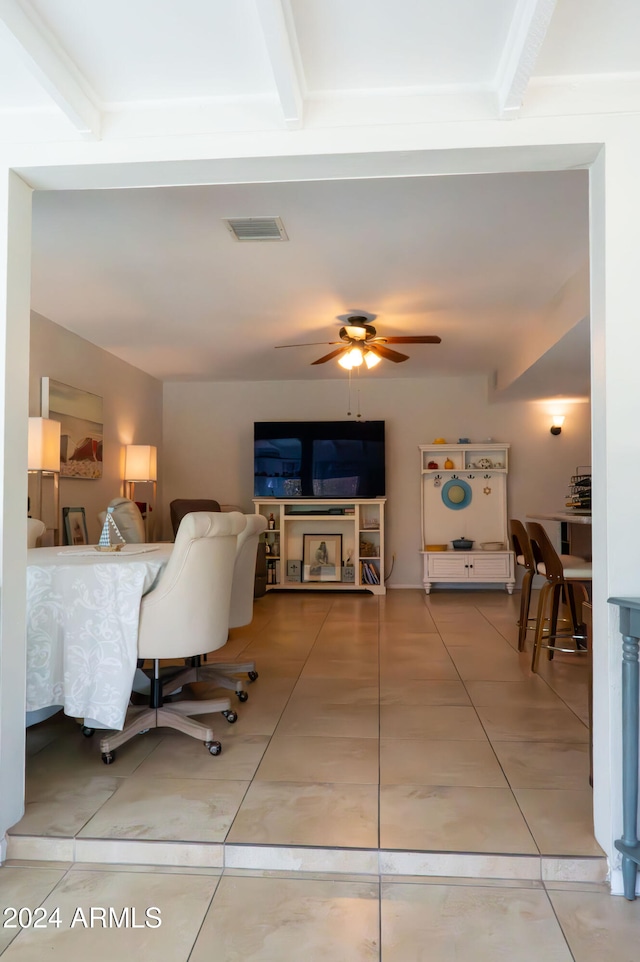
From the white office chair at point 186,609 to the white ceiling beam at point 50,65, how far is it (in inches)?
56.6

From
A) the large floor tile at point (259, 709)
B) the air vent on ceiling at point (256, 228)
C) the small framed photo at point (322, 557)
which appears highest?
the air vent on ceiling at point (256, 228)

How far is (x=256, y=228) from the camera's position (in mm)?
3555

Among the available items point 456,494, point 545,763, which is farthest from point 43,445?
point 456,494

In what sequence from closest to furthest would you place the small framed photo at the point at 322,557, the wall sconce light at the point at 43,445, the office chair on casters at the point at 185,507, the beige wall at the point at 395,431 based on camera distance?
1. the wall sconce light at the point at 43,445
2. the office chair on casters at the point at 185,507
3. the small framed photo at the point at 322,557
4. the beige wall at the point at 395,431

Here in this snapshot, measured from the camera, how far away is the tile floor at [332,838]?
1709 millimetres

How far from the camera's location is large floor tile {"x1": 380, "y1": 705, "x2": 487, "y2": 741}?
2938mm

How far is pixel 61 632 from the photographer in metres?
2.69

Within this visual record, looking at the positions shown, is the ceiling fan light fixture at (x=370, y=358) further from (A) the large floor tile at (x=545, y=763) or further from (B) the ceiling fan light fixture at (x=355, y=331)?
(A) the large floor tile at (x=545, y=763)

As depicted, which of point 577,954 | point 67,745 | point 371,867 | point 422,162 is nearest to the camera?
point 577,954

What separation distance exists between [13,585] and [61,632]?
1.84 feet

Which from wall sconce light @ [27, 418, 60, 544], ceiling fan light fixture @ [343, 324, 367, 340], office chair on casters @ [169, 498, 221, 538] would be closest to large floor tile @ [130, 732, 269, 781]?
wall sconce light @ [27, 418, 60, 544]

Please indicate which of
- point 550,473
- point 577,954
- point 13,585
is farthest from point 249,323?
point 577,954

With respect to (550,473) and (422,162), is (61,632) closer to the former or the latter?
(422,162)

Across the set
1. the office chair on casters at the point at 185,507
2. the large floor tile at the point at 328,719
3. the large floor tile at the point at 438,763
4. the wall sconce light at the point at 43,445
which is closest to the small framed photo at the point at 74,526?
the wall sconce light at the point at 43,445
